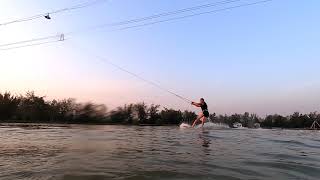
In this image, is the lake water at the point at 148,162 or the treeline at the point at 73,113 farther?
the treeline at the point at 73,113

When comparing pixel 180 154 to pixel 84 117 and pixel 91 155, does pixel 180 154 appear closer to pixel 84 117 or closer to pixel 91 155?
pixel 91 155

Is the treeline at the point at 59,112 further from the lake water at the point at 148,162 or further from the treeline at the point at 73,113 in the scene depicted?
the lake water at the point at 148,162

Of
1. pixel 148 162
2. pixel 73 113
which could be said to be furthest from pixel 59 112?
pixel 148 162

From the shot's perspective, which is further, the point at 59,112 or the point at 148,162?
the point at 59,112

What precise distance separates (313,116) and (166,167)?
55.1 meters

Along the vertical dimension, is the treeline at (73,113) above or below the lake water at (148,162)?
above

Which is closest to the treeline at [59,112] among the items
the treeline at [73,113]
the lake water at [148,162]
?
the treeline at [73,113]

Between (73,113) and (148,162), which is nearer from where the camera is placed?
(148,162)

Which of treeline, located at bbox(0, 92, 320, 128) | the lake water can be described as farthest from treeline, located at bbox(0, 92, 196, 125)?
the lake water

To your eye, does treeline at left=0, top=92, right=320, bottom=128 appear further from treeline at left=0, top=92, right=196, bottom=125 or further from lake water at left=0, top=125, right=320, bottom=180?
lake water at left=0, top=125, right=320, bottom=180

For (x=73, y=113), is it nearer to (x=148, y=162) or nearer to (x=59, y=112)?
(x=59, y=112)

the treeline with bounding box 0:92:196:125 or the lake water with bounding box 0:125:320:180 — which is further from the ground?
the treeline with bounding box 0:92:196:125

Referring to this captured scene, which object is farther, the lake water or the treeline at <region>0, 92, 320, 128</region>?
the treeline at <region>0, 92, 320, 128</region>

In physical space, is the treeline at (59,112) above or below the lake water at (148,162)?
above
